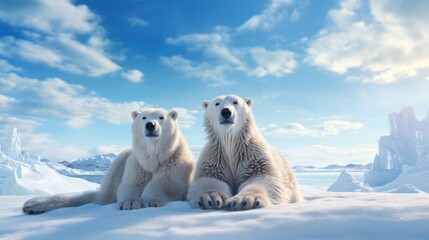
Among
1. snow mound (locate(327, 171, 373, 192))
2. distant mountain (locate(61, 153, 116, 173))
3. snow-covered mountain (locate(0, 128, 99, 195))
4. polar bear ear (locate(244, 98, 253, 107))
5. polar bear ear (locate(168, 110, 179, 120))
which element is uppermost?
distant mountain (locate(61, 153, 116, 173))

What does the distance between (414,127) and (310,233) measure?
1444 inches

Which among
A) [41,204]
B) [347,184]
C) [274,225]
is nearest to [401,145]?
[347,184]

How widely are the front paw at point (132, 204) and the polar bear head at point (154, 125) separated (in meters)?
0.87

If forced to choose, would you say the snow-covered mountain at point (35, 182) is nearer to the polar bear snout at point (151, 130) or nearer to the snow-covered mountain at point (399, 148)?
the polar bear snout at point (151, 130)

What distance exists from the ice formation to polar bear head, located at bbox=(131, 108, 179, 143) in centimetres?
3319

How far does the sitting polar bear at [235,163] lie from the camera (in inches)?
112

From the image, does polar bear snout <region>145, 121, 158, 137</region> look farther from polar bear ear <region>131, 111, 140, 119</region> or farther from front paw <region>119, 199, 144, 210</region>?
front paw <region>119, 199, 144, 210</region>

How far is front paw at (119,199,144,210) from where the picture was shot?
10.0 feet

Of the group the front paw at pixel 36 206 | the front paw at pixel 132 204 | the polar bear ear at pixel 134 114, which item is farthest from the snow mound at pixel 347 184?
the front paw at pixel 36 206

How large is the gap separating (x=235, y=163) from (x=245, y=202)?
992 mm

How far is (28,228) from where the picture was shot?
98.8 inches

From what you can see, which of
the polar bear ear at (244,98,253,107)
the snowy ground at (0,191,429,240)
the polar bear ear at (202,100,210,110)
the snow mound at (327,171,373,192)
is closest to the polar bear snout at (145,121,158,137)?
the polar bear ear at (202,100,210,110)

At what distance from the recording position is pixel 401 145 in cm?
3338

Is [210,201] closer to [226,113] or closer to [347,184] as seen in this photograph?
[226,113]
